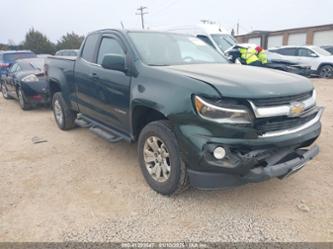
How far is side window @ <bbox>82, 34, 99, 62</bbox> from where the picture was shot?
15.4 feet

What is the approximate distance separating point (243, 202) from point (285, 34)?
34.0 metres

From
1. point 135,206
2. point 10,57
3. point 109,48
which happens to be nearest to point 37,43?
point 10,57

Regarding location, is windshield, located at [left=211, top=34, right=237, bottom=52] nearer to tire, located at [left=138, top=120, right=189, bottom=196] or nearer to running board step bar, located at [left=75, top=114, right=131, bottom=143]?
running board step bar, located at [left=75, top=114, right=131, bottom=143]

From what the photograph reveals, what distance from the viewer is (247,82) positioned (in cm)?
288

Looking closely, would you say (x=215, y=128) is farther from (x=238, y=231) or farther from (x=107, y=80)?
(x=107, y=80)

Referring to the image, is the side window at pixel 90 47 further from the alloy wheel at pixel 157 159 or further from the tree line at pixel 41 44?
the tree line at pixel 41 44

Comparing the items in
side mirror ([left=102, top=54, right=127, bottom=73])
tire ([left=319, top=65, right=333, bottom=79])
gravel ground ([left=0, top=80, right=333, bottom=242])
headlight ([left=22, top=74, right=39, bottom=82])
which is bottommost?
tire ([left=319, top=65, right=333, bottom=79])

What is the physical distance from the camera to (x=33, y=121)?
7098 millimetres

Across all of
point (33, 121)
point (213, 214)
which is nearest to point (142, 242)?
point (213, 214)

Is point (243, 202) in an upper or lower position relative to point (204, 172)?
lower

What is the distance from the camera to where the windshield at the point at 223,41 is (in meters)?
12.6

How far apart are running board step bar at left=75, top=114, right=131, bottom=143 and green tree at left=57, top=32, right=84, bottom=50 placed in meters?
49.1

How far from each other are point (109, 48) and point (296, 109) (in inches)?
104

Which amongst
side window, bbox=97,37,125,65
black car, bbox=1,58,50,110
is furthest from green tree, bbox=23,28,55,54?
side window, bbox=97,37,125,65
